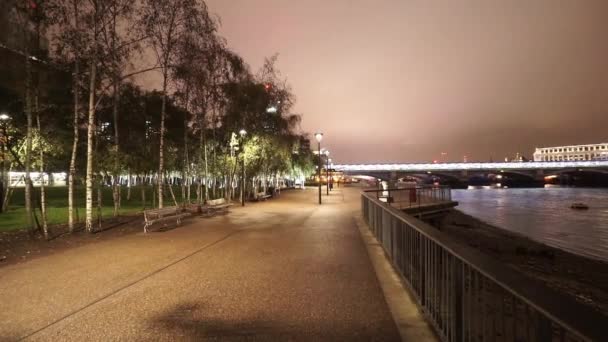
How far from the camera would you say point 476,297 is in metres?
3.36

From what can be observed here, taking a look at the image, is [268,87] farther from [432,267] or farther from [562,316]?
[562,316]

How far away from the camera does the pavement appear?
469 centimetres

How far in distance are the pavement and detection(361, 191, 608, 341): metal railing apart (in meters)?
0.52

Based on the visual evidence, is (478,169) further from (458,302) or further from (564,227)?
(458,302)

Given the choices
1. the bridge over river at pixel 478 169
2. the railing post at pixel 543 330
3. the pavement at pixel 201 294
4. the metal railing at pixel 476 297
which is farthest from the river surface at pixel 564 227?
the bridge over river at pixel 478 169

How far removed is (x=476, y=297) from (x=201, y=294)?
14.1ft

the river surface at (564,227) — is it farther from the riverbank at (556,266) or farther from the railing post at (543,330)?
the railing post at (543,330)

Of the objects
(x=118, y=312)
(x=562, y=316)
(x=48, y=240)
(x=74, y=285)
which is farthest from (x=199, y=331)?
(x=48, y=240)

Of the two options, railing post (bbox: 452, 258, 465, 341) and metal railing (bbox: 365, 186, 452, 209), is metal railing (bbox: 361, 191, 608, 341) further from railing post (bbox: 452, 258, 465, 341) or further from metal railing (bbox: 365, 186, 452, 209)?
metal railing (bbox: 365, 186, 452, 209)

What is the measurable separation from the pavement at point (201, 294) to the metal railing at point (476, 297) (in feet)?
1.70

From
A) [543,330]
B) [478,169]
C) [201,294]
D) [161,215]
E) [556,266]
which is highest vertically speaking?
[478,169]

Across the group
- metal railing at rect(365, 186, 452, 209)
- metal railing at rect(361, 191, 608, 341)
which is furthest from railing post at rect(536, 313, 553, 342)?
metal railing at rect(365, 186, 452, 209)

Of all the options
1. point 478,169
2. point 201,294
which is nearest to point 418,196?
point 201,294

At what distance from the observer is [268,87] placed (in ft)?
102
